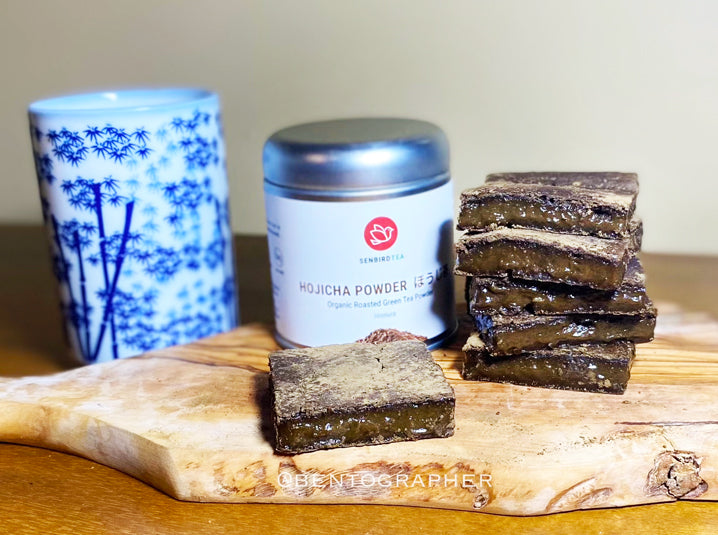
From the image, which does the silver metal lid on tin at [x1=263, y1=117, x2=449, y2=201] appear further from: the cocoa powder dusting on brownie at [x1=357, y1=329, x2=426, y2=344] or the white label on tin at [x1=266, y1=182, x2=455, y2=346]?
the cocoa powder dusting on brownie at [x1=357, y1=329, x2=426, y2=344]

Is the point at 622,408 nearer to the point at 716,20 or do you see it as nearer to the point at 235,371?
the point at 235,371

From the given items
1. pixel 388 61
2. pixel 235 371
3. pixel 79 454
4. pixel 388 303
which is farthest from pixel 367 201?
pixel 388 61

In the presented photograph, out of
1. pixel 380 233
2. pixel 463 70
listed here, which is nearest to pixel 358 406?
pixel 380 233

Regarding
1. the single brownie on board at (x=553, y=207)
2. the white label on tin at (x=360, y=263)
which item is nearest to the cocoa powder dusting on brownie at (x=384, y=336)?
the white label on tin at (x=360, y=263)

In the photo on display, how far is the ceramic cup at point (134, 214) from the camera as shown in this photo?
2.31 ft

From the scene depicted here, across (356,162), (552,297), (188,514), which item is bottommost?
(188,514)

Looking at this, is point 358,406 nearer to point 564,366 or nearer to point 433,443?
point 433,443

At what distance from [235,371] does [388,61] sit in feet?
1.68

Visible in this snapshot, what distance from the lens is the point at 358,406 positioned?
0.55 metres

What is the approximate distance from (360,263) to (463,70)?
46 centimetres

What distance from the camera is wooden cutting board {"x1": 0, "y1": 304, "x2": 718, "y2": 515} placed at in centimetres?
A: 55

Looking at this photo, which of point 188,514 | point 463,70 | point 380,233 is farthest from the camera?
point 463,70

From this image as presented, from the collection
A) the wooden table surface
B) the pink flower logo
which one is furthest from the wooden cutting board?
the pink flower logo

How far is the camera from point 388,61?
3.43ft
